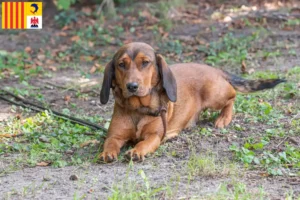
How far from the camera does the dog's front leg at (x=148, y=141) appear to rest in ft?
19.4

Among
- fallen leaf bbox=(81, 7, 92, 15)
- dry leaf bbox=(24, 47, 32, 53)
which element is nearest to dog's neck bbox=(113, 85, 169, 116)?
dry leaf bbox=(24, 47, 32, 53)

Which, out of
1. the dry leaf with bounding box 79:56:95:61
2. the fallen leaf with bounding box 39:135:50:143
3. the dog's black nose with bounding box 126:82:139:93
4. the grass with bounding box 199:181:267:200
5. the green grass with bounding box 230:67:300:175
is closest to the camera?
the grass with bounding box 199:181:267:200

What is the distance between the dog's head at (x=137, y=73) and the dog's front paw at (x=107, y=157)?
0.58 m

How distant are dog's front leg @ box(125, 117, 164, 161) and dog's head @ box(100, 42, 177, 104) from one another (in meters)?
0.31

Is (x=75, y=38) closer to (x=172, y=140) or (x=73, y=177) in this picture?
(x=172, y=140)

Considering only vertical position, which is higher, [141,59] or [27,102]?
[141,59]

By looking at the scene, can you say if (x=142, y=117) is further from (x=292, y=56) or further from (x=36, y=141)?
(x=292, y=56)

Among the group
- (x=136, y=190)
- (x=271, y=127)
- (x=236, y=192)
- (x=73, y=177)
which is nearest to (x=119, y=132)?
(x=73, y=177)

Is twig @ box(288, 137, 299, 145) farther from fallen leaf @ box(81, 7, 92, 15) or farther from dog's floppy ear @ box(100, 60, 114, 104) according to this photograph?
fallen leaf @ box(81, 7, 92, 15)

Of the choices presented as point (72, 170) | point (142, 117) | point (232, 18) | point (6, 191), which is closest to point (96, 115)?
point (142, 117)

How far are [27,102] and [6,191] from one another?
317 centimetres

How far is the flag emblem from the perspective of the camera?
11.7 metres

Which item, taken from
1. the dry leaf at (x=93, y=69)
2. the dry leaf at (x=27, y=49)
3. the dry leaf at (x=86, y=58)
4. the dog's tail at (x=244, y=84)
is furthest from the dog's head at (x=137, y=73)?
the dry leaf at (x=27, y=49)

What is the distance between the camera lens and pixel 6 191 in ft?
16.8
